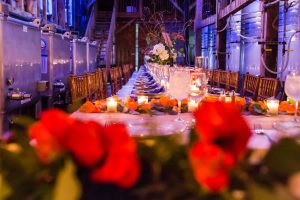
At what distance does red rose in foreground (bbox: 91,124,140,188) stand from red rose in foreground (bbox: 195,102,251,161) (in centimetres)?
9

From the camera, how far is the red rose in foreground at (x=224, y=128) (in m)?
0.51

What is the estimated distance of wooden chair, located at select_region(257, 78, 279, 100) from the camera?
345cm

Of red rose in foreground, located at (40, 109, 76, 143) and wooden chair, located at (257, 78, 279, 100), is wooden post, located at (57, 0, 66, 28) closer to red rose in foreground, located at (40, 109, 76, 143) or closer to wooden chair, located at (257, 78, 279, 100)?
wooden chair, located at (257, 78, 279, 100)

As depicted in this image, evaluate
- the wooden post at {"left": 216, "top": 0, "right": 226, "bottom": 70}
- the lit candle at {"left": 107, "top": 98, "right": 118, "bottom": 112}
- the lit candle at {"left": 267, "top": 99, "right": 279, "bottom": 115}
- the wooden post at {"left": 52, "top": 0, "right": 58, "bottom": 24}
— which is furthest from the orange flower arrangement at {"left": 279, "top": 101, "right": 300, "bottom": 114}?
the wooden post at {"left": 52, "top": 0, "right": 58, "bottom": 24}

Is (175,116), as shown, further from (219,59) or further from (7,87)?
(219,59)

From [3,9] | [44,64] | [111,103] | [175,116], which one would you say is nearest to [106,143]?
[175,116]

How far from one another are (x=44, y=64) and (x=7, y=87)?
1.79 metres

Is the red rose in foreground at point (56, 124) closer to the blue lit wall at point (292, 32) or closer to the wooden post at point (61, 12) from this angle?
the blue lit wall at point (292, 32)

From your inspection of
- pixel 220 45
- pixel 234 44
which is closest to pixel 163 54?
pixel 220 45

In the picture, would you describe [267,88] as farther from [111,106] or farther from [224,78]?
[224,78]

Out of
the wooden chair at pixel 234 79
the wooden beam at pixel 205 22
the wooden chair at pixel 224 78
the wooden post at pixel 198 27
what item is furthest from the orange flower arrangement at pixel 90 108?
the wooden post at pixel 198 27

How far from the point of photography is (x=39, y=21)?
4.30m

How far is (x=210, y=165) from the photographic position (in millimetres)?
501

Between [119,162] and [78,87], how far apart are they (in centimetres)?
320
